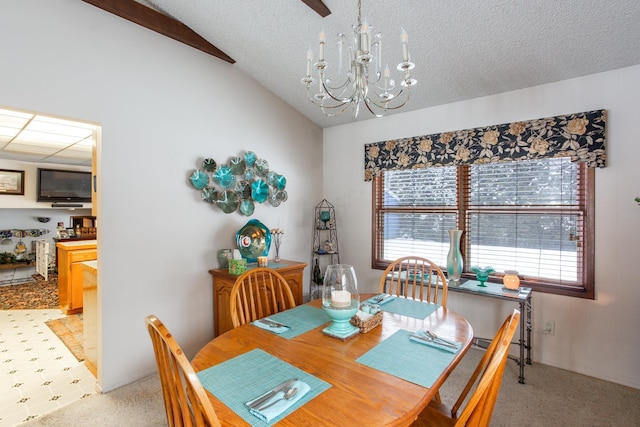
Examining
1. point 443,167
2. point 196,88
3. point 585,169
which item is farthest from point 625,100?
point 196,88

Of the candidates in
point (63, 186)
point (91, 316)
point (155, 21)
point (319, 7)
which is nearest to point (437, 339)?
point (319, 7)

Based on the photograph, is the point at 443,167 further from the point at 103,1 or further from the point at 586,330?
the point at 103,1

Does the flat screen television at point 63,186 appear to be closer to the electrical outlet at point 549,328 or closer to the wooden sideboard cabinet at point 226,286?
the wooden sideboard cabinet at point 226,286

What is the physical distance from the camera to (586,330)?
2.59 meters

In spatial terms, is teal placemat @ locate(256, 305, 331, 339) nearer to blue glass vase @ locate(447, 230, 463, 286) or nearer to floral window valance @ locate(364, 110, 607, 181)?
blue glass vase @ locate(447, 230, 463, 286)

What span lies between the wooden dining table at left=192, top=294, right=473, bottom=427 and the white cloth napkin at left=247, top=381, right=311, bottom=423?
1.4 inches

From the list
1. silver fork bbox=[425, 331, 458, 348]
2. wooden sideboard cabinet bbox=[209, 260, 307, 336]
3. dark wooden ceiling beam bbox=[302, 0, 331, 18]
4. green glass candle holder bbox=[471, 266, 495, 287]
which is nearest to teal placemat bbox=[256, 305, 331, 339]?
silver fork bbox=[425, 331, 458, 348]

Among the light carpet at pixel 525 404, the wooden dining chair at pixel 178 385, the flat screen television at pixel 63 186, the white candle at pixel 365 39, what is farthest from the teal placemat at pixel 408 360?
the flat screen television at pixel 63 186

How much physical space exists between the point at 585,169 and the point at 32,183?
855 cm

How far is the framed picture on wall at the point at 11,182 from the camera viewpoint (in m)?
5.81

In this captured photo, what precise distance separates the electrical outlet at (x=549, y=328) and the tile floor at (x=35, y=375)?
3.74 meters

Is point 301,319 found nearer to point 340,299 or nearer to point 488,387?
point 340,299

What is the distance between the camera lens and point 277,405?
101 centimetres

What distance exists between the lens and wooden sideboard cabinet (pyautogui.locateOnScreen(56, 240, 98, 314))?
3.91 meters
